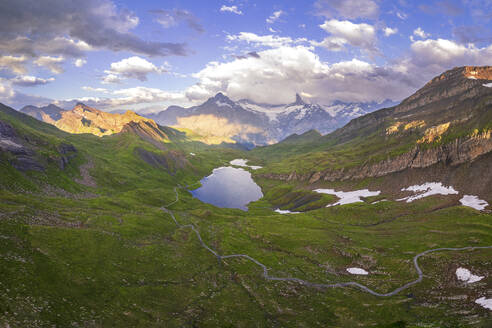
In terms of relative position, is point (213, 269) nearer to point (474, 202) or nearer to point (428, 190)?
point (474, 202)

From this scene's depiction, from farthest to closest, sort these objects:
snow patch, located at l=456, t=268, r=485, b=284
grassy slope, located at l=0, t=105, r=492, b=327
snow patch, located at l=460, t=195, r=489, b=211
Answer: snow patch, located at l=460, t=195, r=489, b=211 < snow patch, located at l=456, t=268, r=485, b=284 < grassy slope, located at l=0, t=105, r=492, b=327

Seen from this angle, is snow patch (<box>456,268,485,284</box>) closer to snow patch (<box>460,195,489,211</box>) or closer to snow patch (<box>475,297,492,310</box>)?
snow patch (<box>475,297,492,310</box>)

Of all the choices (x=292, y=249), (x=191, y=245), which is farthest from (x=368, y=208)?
(x=191, y=245)

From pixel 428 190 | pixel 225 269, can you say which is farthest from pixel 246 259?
pixel 428 190

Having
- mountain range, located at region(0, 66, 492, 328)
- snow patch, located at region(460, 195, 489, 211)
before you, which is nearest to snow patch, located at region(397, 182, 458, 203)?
mountain range, located at region(0, 66, 492, 328)

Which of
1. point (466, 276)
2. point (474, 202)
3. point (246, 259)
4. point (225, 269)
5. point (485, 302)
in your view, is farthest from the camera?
point (474, 202)

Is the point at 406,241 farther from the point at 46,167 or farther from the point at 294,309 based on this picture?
the point at 46,167
